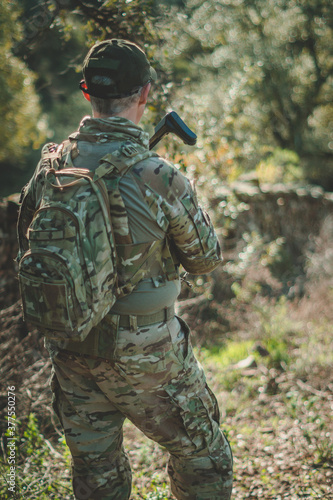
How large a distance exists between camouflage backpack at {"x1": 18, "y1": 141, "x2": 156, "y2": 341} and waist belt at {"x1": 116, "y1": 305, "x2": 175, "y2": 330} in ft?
0.39

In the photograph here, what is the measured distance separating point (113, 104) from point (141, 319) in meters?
0.84

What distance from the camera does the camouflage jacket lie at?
1.78 metres

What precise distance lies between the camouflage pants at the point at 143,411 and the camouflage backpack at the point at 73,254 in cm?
23

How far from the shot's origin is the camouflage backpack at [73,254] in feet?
5.41

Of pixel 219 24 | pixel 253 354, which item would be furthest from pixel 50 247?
pixel 219 24

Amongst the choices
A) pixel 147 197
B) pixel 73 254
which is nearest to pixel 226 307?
pixel 147 197

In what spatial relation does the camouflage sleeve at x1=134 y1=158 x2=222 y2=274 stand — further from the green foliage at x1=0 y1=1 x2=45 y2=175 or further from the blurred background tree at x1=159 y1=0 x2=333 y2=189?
the blurred background tree at x1=159 y1=0 x2=333 y2=189

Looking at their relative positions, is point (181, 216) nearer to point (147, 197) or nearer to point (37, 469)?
point (147, 197)

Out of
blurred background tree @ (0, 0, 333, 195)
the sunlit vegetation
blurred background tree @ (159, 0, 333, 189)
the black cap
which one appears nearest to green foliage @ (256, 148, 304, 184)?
blurred background tree @ (0, 0, 333, 195)

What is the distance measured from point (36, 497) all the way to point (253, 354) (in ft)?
8.41

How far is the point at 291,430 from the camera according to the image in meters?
3.41

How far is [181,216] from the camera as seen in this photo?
183 cm

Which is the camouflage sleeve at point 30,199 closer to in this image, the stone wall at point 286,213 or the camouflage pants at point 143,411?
the camouflage pants at point 143,411

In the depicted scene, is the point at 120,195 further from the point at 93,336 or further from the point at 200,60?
the point at 200,60
